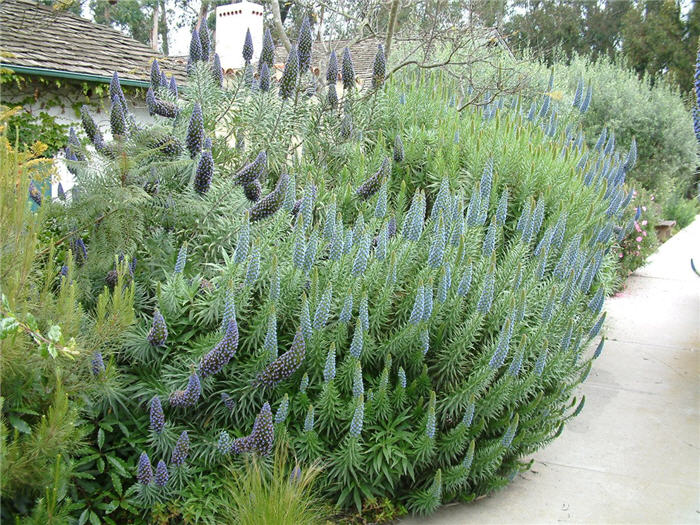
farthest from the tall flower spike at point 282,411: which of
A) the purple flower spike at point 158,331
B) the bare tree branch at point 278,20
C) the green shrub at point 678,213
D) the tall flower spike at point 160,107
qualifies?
the green shrub at point 678,213

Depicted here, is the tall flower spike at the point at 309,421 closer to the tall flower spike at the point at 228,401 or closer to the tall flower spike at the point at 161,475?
the tall flower spike at the point at 228,401

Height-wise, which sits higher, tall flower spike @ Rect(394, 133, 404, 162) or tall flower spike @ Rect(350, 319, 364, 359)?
tall flower spike @ Rect(394, 133, 404, 162)

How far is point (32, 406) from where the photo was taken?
2.59 metres

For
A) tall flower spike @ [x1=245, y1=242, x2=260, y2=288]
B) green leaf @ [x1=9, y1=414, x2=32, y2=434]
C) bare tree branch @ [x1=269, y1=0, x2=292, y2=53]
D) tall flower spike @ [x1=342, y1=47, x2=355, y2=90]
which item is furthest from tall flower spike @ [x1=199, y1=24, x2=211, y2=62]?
green leaf @ [x1=9, y1=414, x2=32, y2=434]

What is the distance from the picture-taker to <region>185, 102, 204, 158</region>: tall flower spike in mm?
3660

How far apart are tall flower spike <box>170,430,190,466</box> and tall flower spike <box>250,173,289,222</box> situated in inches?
54.0

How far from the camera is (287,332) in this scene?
11.9 ft

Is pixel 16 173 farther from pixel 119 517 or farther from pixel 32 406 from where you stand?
pixel 119 517

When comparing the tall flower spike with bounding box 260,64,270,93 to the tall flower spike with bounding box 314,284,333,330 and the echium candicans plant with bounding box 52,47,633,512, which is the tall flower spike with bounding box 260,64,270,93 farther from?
the tall flower spike with bounding box 314,284,333,330

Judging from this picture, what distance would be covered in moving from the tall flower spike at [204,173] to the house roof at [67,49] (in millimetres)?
5506

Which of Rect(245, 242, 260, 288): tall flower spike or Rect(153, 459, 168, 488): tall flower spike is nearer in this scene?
Rect(153, 459, 168, 488): tall flower spike

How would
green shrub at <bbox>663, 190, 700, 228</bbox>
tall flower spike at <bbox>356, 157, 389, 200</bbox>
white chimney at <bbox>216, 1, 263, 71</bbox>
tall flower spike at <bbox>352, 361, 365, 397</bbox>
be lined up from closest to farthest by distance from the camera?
tall flower spike at <bbox>352, 361, 365, 397</bbox>
tall flower spike at <bbox>356, 157, 389, 200</bbox>
white chimney at <bbox>216, 1, 263, 71</bbox>
green shrub at <bbox>663, 190, 700, 228</bbox>

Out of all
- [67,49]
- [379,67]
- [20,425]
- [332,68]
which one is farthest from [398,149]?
[67,49]

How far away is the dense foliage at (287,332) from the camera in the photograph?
302 centimetres
